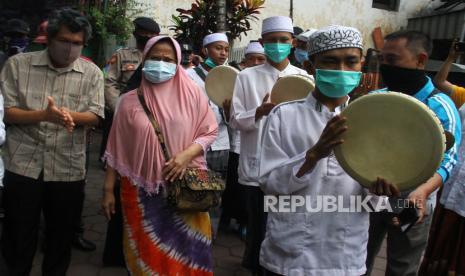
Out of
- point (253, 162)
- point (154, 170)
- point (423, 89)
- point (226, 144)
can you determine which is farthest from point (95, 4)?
point (423, 89)

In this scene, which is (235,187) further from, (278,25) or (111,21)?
(111,21)

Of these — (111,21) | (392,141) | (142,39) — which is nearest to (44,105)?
(142,39)

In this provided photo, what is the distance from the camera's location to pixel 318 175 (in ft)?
6.40

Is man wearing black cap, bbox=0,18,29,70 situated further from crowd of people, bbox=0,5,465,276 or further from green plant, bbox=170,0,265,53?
green plant, bbox=170,0,265,53

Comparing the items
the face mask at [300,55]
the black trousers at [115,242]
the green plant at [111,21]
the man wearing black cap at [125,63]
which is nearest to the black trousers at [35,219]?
the black trousers at [115,242]

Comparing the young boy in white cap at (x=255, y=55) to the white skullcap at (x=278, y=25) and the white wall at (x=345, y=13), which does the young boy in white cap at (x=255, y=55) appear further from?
the white wall at (x=345, y=13)

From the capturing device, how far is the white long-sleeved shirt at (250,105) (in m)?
3.51

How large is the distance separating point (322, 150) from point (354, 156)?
14 centimetres

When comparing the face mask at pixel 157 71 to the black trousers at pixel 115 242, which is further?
the black trousers at pixel 115 242

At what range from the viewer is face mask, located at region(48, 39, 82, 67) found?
2783 mm

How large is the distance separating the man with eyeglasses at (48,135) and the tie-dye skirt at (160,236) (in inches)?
18.7

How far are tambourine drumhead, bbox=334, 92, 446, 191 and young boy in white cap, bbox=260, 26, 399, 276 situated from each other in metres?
0.19

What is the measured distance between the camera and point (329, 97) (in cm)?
197

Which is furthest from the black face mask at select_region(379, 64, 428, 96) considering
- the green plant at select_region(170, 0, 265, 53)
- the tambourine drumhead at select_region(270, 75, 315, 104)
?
the green plant at select_region(170, 0, 265, 53)
